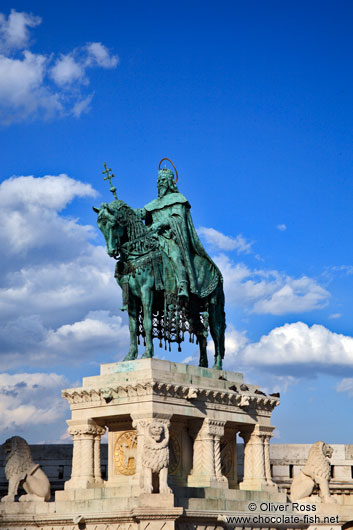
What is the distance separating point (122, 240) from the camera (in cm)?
2608

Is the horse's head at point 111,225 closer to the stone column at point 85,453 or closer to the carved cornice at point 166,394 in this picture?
the carved cornice at point 166,394

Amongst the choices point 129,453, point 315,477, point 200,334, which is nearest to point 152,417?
point 129,453

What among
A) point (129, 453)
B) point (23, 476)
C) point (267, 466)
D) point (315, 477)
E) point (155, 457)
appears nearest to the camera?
point (155, 457)

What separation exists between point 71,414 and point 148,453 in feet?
13.3

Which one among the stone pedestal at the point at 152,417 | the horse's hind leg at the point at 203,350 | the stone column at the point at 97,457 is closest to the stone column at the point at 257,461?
the stone pedestal at the point at 152,417

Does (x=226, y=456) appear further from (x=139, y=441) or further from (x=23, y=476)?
(x=23, y=476)

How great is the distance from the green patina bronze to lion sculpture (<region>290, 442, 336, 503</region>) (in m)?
3.96

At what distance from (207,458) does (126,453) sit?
2209mm

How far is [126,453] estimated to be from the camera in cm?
2547

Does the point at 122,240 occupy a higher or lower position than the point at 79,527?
higher

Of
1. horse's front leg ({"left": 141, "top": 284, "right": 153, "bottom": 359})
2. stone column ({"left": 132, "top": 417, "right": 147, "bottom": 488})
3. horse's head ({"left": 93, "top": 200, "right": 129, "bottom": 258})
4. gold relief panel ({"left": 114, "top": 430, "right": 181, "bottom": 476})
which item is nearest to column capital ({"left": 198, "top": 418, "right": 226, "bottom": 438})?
gold relief panel ({"left": 114, "top": 430, "right": 181, "bottom": 476})

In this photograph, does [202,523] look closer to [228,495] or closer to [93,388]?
[228,495]

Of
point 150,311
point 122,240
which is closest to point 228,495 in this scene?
point 150,311

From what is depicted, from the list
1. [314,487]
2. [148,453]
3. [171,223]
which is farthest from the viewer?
[314,487]
